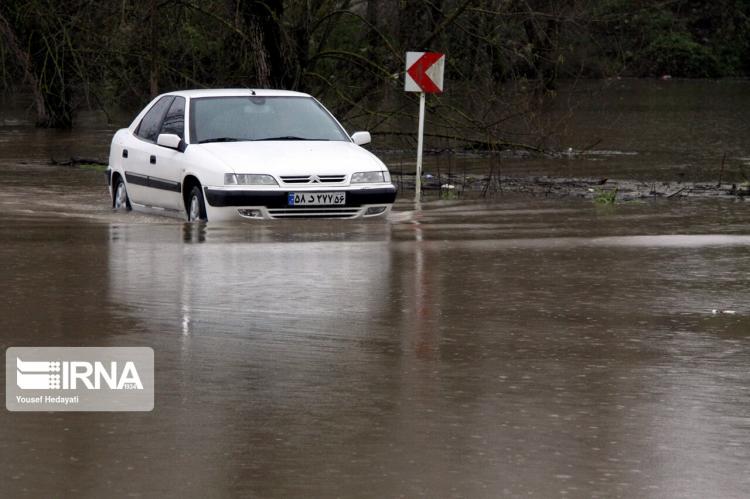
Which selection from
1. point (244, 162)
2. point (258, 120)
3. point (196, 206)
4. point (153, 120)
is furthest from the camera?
point (153, 120)

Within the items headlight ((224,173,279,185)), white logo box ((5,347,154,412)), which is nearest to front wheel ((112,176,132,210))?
headlight ((224,173,279,185))

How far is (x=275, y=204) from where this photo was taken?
14.7 meters

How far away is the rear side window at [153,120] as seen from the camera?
54.4ft

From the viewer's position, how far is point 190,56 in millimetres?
26219

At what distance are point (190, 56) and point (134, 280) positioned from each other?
15.5 m

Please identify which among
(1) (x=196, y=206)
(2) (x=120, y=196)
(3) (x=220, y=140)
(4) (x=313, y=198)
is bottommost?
(2) (x=120, y=196)

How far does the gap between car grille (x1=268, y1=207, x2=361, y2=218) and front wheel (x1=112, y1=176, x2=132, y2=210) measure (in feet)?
8.98

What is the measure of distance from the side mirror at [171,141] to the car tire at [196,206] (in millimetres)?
447

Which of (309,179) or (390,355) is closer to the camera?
(390,355)

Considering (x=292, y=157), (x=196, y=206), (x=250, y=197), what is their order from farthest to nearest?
1. (x=196, y=206)
2. (x=292, y=157)
3. (x=250, y=197)

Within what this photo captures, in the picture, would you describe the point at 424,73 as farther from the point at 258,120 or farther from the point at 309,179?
the point at 309,179

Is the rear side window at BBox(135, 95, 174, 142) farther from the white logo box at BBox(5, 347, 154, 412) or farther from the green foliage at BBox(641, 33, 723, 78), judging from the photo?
the green foliage at BBox(641, 33, 723, 78)

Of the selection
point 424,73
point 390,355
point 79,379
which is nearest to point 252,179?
point 424,73

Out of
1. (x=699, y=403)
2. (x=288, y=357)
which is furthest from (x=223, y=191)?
(x=699, y=403)
